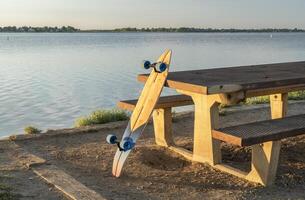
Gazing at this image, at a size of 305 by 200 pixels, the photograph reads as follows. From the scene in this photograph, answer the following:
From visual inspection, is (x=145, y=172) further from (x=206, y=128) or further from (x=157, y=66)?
(x=157, y=66)

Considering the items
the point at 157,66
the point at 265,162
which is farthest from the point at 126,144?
the point at 265,162

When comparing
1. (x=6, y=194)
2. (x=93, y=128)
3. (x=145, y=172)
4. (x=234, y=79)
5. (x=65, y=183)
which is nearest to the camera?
(x=6, y=194)

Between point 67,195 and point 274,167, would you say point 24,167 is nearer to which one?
point 67,195

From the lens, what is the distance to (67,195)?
4.34 metres

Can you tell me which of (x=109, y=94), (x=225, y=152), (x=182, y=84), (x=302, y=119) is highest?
(x=182, y=84)

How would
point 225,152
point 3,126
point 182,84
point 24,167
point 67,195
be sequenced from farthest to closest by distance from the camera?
point 3,126 → point 225,152 → point 24,167 → point 182,84 → point 67,195

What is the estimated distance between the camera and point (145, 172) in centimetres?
511

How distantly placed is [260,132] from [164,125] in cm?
190

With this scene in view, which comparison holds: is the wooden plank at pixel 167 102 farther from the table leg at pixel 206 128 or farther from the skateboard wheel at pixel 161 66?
the skateboard wheel at pixel 161 66

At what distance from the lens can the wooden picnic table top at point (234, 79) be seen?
4406 millimetres

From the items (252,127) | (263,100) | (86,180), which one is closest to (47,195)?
(86,180)

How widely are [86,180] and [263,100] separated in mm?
5989

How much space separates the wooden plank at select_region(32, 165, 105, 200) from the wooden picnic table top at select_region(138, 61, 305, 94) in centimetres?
123

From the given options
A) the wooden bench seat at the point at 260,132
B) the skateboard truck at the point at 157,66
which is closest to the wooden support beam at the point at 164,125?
the skateboard truck at the point at 157,66
